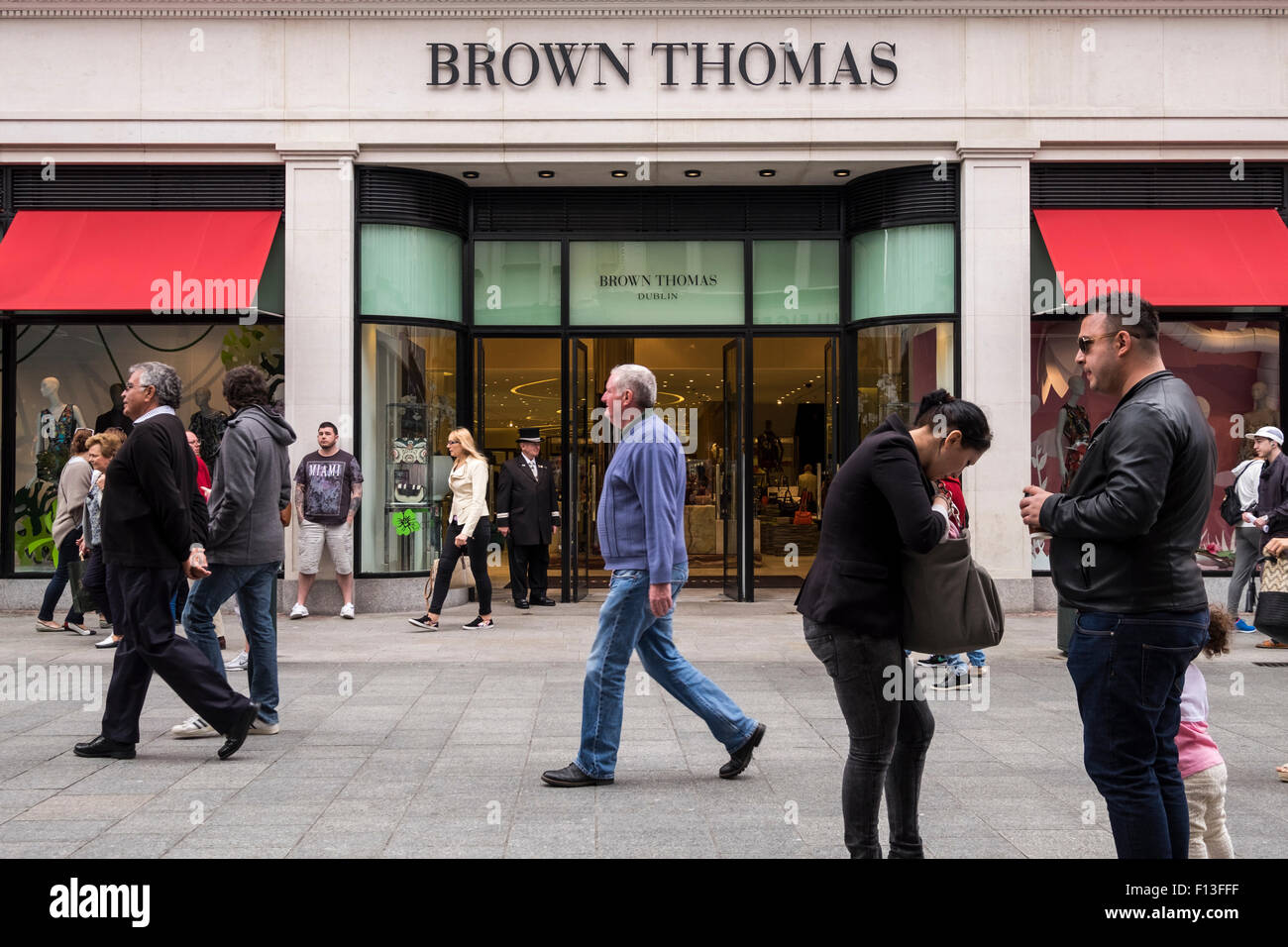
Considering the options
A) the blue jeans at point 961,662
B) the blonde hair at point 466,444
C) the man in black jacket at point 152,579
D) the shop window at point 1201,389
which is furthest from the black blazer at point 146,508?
the shop window at point 1201,389

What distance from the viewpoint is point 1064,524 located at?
10.8 ft

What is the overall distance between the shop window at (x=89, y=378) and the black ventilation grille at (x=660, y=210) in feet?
10.3

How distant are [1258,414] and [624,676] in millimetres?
10863

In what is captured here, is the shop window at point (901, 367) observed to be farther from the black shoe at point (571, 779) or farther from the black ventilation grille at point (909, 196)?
the black shoe at point (571, 779)

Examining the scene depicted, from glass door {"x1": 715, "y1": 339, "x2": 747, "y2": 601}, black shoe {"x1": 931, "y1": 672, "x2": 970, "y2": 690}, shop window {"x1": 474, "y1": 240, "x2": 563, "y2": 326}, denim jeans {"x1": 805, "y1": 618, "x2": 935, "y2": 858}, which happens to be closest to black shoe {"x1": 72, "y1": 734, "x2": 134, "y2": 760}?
denim jeans {"x1": 805, "y1": 618, "x2": 935, "y2": 858}

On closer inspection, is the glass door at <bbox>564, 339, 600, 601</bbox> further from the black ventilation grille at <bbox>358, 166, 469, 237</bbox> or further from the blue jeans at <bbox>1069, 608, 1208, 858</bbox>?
the blue jeans at <bbox>1069, 608, 1208, 858</bbox>

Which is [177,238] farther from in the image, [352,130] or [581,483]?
[581,483]

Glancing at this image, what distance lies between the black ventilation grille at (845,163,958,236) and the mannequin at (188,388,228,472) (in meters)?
7.82

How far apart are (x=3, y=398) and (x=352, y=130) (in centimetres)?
502

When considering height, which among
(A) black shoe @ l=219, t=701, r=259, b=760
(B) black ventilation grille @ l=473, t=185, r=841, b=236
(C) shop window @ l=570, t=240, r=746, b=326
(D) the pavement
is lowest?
(D) the pavement

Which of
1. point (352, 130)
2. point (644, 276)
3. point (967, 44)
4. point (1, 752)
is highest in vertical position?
point (967, 44)

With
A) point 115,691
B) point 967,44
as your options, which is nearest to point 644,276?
point 967,44

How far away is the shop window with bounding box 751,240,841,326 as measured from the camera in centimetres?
1380

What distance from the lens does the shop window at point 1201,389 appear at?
13211 millimetres
